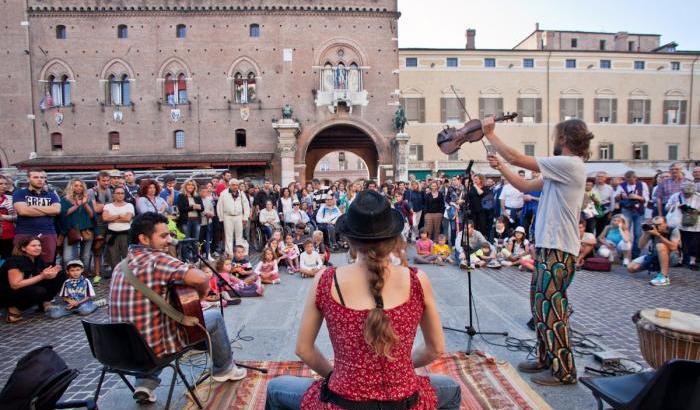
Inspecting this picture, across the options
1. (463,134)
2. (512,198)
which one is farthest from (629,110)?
(463,134)

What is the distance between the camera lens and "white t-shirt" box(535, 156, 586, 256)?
323 cm

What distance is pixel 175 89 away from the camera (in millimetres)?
24312

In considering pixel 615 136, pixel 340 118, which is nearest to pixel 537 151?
pixel 615 136

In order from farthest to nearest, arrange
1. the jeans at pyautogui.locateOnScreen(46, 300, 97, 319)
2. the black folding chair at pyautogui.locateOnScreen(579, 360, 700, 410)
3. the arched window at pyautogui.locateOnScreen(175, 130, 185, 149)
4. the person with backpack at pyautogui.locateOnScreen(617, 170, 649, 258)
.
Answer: the arched window at pyautogui.locateOnScreen(175, 130, 185, 149), the person with backpack at pyautogui.locateOnScreen(617, 170, 649, 258), the jeans at pyautogui.locateOnScreen(46, 300, 97, 319), the black folding chair at pyautogui.locateOnScreen(579, 360, 700, 410)

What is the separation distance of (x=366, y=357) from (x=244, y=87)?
970 inches

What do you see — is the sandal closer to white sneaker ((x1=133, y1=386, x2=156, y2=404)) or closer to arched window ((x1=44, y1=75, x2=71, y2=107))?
white sneaker ((x1=133, y1=386, x2=156, y2=404))

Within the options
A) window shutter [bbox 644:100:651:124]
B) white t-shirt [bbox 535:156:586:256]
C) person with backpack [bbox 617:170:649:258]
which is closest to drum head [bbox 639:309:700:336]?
white t-shirt [bbox 535:156:586:256]

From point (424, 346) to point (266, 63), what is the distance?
2439 centimetres

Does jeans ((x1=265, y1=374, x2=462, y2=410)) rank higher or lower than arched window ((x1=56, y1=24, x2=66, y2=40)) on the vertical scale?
lower

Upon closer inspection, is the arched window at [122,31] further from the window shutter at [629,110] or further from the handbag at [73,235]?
the window shutter at [629,110]

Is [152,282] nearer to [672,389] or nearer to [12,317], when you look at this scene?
[672,389]

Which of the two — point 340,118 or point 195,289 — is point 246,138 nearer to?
point 340,118

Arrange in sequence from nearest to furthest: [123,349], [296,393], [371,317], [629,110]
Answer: [371,317], [296,393], [123,349], [629,110]

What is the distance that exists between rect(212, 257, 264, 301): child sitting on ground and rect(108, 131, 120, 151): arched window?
68.5 feet
